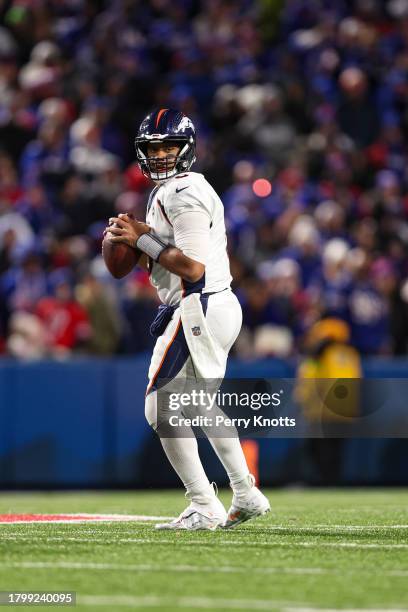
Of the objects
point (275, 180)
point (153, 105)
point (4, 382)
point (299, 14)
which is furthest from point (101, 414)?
point (299, 14)

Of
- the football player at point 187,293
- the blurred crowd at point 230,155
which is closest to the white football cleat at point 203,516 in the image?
the football player at point 187,293

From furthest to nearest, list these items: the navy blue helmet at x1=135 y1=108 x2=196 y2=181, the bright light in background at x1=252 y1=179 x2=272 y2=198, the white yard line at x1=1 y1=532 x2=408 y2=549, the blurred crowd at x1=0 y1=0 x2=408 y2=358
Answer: the bright light in background at x1=252 y1=179 x2=272 y2=198 → the blurred crowd at x1=0 y1=0 x2=408 y2=358 → the navy blue helmet at x1=135 y1=108 x2=196 y2=181 → the white yard line at x1=1 y1=532 x2=408 y2=549

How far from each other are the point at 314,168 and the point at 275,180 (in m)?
0.62

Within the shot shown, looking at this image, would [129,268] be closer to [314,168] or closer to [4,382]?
[4,382]

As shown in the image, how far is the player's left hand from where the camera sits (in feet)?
22.5

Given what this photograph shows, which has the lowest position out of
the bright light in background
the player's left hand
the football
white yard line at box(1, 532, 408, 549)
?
white yard line at box(1, 532, 408, 549)

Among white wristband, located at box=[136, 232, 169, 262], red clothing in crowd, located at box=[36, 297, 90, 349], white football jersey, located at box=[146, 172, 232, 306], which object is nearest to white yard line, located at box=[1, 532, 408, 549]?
white football jersey, located at box=[146, 172, 232, 306]

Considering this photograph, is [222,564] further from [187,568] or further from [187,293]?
[187,293]

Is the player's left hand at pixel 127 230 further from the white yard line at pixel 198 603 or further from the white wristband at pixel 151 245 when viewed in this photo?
the white yard line at pixel 198 603

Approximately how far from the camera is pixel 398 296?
13969 mm

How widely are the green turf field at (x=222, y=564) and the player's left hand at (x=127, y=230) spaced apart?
1469 mm

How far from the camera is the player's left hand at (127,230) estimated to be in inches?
270

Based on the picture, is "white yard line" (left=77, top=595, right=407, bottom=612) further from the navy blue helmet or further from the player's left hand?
the navy blue helmet

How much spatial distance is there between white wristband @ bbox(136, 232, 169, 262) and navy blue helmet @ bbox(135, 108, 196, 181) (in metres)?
0.40
